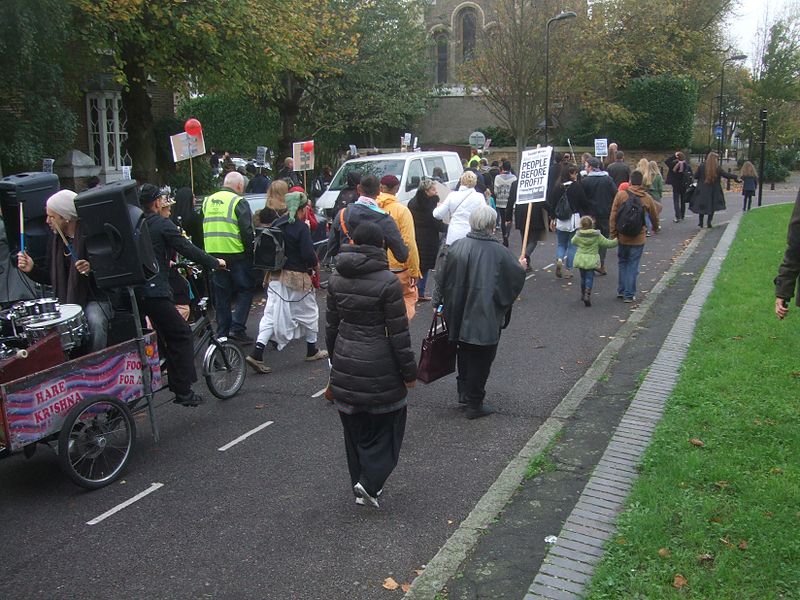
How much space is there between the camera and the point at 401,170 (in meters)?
16.5

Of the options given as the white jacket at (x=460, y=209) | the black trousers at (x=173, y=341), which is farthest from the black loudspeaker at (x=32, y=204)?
the white jacket at (x=460, y=209)

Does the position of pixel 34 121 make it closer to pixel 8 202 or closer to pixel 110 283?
pixel 8 202

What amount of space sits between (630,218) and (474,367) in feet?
17.7

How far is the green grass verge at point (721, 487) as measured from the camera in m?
4.07

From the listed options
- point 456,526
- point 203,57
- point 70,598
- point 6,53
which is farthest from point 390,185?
point 203,57

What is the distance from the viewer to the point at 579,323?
417 inches

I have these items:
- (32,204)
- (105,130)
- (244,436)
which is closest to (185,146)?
(32,204)

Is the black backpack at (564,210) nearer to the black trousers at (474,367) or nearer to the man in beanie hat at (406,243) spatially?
the man in beanie hat at (406,243)

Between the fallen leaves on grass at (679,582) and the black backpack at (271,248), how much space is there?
214 inches

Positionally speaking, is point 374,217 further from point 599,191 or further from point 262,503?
point 599,191

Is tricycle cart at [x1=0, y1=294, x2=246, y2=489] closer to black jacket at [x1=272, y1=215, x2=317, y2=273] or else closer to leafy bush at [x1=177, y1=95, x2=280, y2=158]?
black jacket at [x1=272, y1=215, x2=317, y2=273]

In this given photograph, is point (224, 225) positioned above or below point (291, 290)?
above

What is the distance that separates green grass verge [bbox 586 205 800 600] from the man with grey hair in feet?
5.12

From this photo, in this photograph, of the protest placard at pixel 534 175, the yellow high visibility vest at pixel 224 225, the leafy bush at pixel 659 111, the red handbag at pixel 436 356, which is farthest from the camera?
the leafy bush at pixel 659 111
